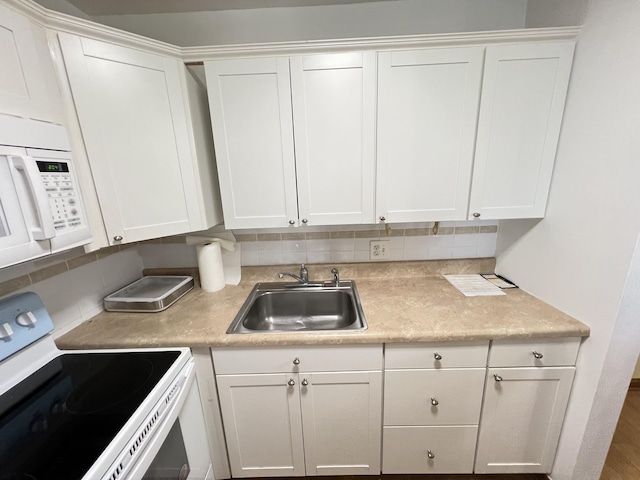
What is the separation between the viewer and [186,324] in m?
1.14

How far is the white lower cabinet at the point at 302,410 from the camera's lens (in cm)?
108

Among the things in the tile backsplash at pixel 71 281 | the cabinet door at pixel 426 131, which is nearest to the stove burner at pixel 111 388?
the tile backsplash at pixel 71 281

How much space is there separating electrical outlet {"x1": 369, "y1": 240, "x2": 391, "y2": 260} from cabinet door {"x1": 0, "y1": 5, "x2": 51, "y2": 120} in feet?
4.98

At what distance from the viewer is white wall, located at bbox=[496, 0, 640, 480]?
0.88 meters

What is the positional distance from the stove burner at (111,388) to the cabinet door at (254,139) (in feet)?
2.31

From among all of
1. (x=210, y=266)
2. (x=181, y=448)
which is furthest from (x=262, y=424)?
(x=210, y=266)

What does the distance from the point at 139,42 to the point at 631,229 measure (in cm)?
197

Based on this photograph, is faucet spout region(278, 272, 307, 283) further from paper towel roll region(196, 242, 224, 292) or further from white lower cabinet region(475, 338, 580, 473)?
white lower cabinet region(475, 338, 580, 473)

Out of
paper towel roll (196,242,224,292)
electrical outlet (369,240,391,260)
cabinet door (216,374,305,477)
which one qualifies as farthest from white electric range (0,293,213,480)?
electrical outlet (369,240,391,260)

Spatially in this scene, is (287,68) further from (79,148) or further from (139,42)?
(79,148)

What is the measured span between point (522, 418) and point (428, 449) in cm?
46

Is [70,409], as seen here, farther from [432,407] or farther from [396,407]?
[432,407]

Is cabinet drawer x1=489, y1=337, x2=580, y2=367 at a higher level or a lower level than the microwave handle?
lower

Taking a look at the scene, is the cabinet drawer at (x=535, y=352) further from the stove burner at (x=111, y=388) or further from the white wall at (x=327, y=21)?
the white wall at (x=327, y=21)
